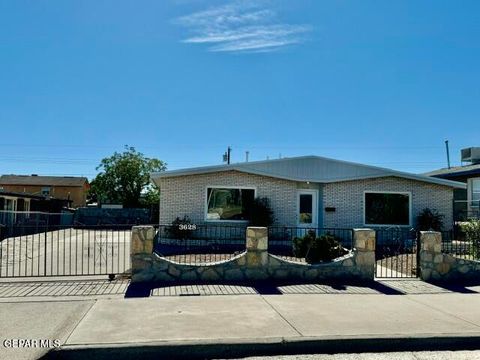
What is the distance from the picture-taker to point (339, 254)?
10977mm

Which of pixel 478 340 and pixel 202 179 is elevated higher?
pixel 202 179

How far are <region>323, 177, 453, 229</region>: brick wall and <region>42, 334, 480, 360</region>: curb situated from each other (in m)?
13.2

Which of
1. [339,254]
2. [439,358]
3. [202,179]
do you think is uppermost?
[202,179]

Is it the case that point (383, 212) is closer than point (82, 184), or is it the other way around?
point (383, 212)

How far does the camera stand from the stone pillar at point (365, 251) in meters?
9.76

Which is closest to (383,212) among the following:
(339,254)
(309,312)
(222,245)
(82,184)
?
(222,245)

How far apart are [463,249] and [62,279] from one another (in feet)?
36.7

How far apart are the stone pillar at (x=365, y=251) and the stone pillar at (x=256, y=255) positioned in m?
2.05

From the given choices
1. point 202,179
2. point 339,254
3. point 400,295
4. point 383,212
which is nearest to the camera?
point 400,295

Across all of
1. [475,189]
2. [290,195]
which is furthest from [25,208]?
[475,189]

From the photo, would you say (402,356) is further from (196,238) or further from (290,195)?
(290,195)

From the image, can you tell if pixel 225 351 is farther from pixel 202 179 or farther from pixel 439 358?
pixel 202 179

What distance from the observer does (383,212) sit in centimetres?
1952

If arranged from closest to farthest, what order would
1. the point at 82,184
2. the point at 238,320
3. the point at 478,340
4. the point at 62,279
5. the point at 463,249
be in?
the point at 478,340 < the point at 238,320 < the point at 62,279 < the point at 463,249 < the point at 82,184
